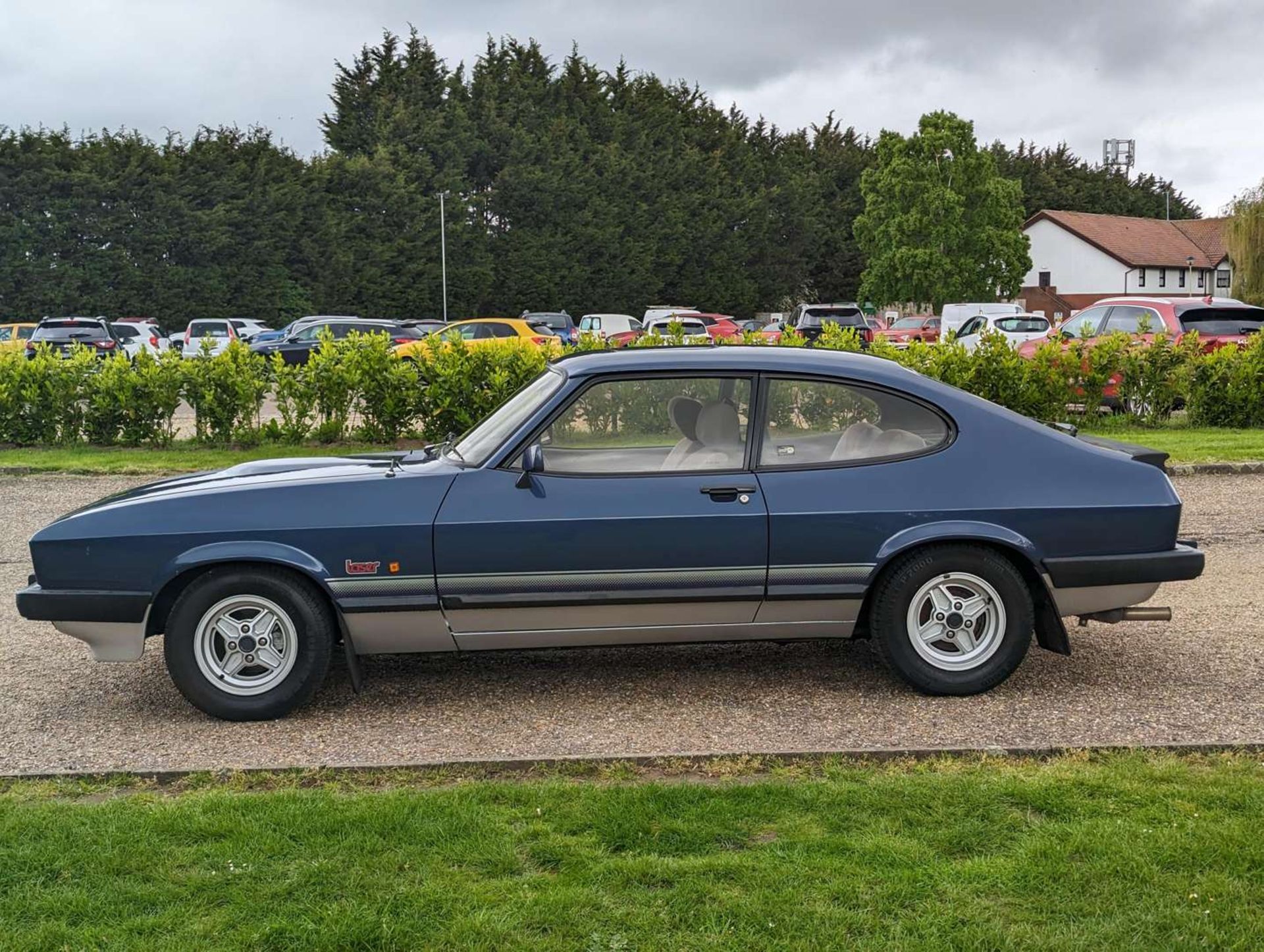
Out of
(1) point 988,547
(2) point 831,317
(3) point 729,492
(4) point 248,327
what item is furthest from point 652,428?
(4) point 248,327

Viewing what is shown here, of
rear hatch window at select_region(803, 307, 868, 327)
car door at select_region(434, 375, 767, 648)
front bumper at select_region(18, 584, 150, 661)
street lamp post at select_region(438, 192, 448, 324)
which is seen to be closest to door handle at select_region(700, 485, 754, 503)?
car door at select_region(434, 375, 767, 648)

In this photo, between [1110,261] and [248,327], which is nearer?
[248,327]

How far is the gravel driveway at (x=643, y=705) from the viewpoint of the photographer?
507 centimetres

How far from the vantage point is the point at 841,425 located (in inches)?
224

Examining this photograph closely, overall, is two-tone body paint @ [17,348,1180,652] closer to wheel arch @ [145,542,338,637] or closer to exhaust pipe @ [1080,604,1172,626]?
wheel arch @ [145,542,338,637]

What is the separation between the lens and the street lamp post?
205 feet

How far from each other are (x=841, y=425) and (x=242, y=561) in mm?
2669

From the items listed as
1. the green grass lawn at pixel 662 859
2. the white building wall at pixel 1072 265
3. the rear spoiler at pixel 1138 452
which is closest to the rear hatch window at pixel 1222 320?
the rear spoiler at pixel 1138 452

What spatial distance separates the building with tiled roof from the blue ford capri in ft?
230

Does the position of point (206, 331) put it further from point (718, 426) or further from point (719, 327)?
point (718, 426)

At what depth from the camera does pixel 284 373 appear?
15.1 meters

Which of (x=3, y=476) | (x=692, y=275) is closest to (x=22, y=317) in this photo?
(x=692, y=275)

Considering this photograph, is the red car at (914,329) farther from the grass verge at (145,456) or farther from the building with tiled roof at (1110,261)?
the building with tiled roof at (1110,261)

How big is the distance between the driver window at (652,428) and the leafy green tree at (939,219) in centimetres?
5405
